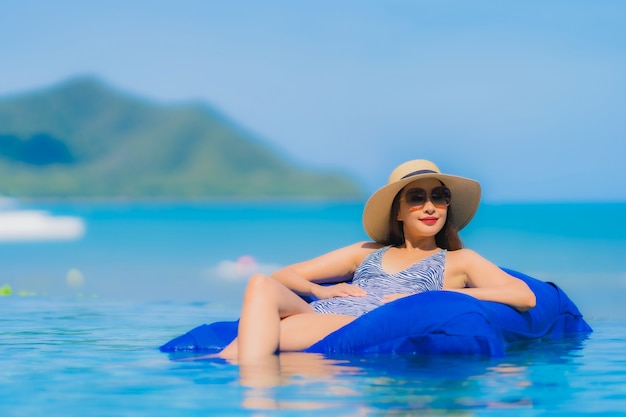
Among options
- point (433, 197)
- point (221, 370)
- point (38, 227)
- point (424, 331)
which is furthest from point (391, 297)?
point (38, 227)

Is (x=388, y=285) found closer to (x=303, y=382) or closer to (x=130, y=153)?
(x=303, y=382)

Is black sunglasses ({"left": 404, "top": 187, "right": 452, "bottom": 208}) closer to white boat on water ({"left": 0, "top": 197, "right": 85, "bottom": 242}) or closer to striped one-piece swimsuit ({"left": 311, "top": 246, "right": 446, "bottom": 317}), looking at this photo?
striped one-piece swimsuit ({"left": 311, "top": 246, "right": 446, "bottom": 317})

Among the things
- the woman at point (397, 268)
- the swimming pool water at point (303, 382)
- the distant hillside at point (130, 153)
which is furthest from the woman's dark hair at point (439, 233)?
the distant hillside at point (130, 153)

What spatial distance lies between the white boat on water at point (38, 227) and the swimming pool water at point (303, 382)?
24251 mm

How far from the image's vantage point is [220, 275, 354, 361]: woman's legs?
14.8 feet

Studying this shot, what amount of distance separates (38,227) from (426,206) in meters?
29.6

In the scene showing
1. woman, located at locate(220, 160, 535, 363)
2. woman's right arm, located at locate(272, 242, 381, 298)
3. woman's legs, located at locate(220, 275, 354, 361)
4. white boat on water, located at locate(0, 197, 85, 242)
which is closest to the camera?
woman's legs, located at locate(220, 275, 354, 361)

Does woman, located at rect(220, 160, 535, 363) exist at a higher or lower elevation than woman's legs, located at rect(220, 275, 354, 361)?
higher

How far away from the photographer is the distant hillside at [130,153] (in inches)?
4080

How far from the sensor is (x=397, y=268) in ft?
17.2

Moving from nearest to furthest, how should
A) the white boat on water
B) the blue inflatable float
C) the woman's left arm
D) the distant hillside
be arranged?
the blue inflatable float
the woman's left arm
the white boat on water
the distant hillside

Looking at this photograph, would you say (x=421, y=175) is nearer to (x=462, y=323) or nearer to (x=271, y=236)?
(x=462, y=323)

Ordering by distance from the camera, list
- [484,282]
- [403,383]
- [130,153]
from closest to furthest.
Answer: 1. [403,383]
2. [484,282]
3. [130,153]

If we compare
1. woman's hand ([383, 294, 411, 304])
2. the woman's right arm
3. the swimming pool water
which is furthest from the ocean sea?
the woman's right arm
